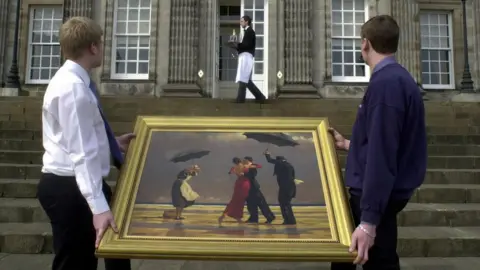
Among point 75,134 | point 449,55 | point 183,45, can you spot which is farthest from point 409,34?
point 75,134

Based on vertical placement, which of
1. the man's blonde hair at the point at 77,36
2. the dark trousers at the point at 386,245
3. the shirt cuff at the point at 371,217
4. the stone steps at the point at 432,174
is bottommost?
the dark trousers at the point at 386,245

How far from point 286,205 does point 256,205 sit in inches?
7.0

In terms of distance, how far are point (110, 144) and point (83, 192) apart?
1.66ft

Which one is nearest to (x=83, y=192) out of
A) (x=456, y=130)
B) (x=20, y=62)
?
(x=456, y=130)

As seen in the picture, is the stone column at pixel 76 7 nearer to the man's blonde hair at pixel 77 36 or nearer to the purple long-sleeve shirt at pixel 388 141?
the man's blonde hair at pixel 77 36

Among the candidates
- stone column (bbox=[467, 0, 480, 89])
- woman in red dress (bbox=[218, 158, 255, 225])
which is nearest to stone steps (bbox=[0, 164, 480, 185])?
woman in red dress (bbox=[218, 158, 255, 225])

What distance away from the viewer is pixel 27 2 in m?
16.2

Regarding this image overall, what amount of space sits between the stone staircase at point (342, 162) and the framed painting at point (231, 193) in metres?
2.01

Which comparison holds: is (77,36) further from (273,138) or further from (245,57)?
(245,57)

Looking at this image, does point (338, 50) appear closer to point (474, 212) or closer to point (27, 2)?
point (474, 212)

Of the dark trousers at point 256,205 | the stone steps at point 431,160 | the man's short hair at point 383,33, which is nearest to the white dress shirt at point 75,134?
the dark trousers at point 256,205

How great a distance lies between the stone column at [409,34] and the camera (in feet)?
A: 50.6

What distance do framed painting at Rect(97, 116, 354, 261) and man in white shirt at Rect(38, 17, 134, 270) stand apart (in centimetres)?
21

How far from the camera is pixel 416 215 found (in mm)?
5504
